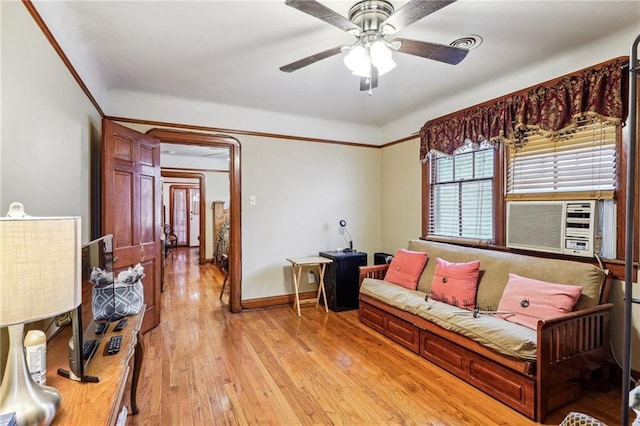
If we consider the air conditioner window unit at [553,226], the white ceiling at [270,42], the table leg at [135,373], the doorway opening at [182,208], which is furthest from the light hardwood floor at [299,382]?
the doorway opening at [182,208]

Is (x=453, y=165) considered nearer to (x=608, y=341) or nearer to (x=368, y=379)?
(x=608, y=341)

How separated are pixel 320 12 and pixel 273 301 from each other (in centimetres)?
357

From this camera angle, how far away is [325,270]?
443 centimetres

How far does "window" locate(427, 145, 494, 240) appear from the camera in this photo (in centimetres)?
344

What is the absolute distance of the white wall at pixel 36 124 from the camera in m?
1.42

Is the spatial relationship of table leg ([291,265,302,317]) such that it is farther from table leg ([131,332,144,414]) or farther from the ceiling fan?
the ceiling fan

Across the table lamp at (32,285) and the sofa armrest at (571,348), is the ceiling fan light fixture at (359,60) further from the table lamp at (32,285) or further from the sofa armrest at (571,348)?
the sofa armrest at (571,348)

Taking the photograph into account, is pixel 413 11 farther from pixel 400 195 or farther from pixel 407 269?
pixel 400 195

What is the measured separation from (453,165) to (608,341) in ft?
7.14

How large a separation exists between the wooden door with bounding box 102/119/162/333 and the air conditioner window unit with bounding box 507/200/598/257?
3668 mm

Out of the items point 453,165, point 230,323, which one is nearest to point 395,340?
point 230,323

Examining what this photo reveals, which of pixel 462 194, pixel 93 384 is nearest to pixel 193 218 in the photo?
pixel 462 194

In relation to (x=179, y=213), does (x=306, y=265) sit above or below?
below

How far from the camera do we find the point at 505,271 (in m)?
2.85
